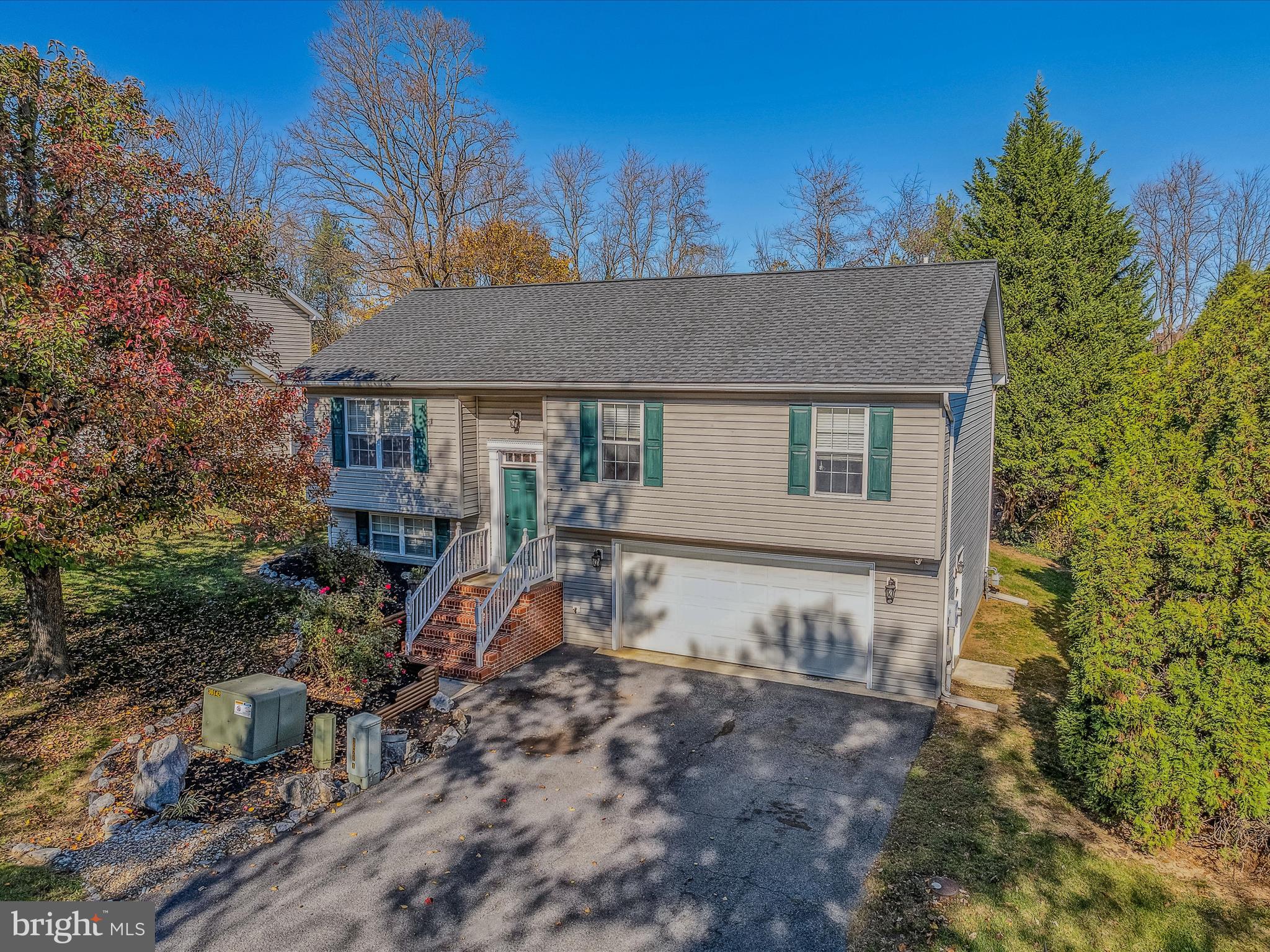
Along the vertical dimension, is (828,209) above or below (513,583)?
above

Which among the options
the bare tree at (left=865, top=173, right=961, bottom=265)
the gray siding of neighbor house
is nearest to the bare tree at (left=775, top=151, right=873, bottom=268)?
the bare tree at (left=865, top=173, right=961, bottom=265)

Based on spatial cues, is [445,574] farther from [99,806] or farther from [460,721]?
[99,806]

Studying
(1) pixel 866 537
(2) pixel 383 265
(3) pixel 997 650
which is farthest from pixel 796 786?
(2) pixel 383 265

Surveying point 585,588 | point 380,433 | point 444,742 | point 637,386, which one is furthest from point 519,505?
point 444,742

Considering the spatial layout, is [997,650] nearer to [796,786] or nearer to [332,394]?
[796,786]

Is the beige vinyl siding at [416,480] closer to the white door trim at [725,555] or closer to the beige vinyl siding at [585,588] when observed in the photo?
the beige vinyl siding at [585,588]

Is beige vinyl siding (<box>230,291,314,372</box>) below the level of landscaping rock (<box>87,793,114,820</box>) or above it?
above

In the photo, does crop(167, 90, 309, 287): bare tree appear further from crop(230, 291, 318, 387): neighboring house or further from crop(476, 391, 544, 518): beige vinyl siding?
crop(476, 391, 544, 518): beige vinyl siding
